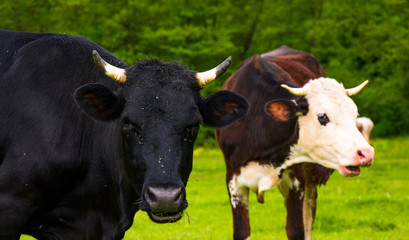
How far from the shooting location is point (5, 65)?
566cm

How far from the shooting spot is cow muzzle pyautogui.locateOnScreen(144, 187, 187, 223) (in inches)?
173

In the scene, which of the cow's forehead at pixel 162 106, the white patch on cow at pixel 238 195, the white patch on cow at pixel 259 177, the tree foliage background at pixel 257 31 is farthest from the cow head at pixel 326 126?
the tree foliage background at pixel 257 31

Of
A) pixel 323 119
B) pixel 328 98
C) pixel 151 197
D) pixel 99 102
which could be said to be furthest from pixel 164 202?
pixel 328 98

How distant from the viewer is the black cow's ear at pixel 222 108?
5348 mm

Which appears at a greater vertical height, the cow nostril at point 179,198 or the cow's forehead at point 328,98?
the cow nostril at point 179,198

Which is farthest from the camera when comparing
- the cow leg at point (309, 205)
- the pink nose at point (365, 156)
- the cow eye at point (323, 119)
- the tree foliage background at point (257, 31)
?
the tree foliage background at point (257, 31)

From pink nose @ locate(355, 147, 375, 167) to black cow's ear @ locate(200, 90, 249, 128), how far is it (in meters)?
2.09

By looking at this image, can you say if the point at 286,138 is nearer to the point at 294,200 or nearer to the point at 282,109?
the point at 282,109

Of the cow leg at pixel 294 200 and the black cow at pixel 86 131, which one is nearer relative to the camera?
the black cow at pixel 86 131

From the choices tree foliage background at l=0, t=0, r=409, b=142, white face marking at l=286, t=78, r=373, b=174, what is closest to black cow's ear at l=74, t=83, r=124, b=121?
white face marking at l=286, t=78, r=373, b=174

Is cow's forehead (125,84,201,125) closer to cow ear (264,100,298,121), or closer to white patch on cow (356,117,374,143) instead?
cow ear (264,100,298,121)

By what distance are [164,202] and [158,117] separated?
71 centimetres

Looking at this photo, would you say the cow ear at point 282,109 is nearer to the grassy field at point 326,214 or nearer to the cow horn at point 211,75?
the grassy field at point 326,214

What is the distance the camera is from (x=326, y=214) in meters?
11.1
